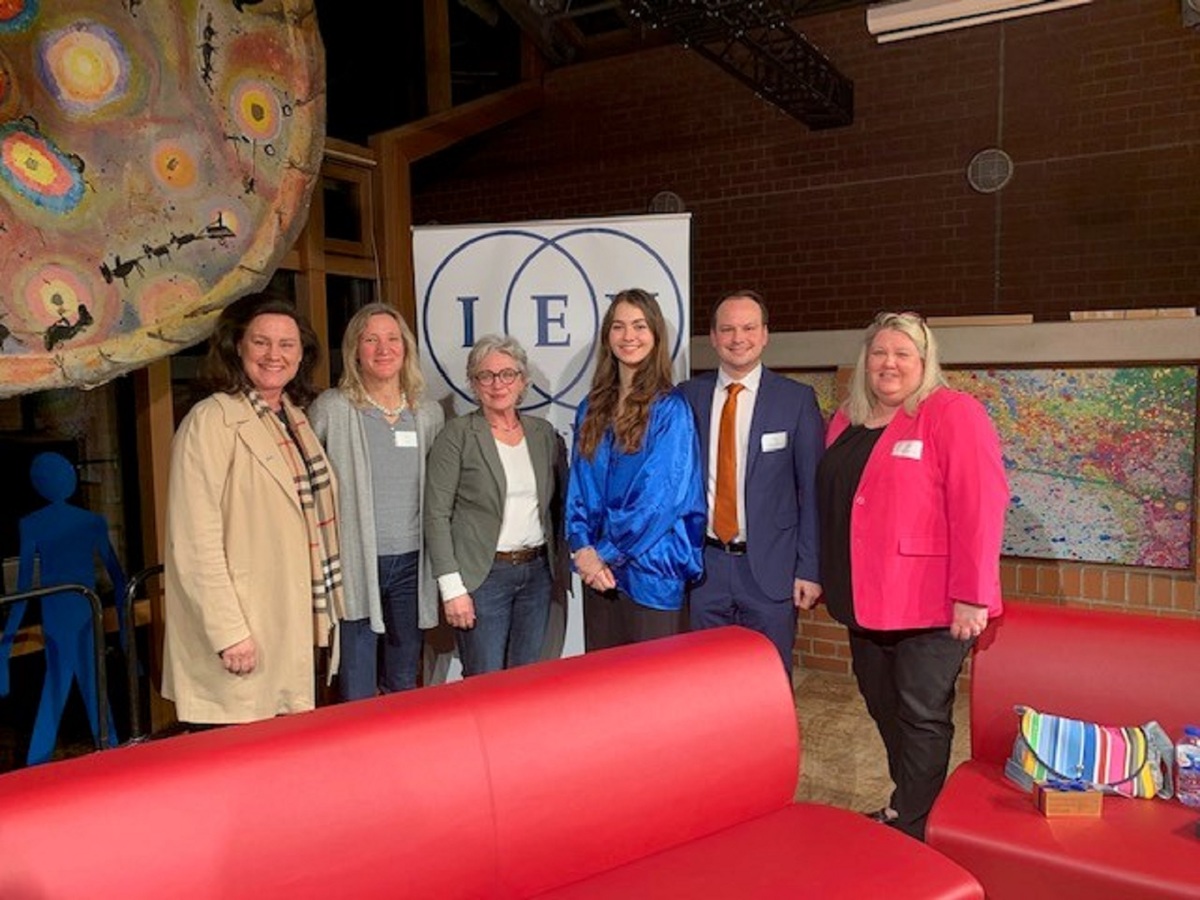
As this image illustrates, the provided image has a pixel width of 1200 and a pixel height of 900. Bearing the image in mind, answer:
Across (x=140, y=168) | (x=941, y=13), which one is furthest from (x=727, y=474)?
(x=941, y=13)

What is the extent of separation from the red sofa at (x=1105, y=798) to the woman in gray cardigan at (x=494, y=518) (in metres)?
1.28

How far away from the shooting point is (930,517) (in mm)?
2314

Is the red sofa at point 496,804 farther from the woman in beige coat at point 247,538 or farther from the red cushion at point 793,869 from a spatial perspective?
the woman in beige coat at point 247,538

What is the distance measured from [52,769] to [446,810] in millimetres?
581

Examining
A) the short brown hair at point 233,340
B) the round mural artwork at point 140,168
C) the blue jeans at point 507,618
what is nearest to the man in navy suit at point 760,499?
the blue jeans at point 507,618

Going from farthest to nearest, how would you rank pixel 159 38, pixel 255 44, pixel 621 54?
1. pixel 621 54
2. pixel 255 44
3. pixel 159 38

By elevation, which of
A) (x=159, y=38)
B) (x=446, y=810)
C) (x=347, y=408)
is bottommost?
(x=446, y=810)

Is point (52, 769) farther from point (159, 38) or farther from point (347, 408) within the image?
point (159, 38)

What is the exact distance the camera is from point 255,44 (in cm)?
301

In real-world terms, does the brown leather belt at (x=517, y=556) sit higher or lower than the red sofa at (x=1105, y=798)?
higher

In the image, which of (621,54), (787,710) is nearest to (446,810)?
(787,710)

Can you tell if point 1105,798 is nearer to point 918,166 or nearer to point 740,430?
point 740,430

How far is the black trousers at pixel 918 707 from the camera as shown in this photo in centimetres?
235

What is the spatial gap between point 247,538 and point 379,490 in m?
0.46
